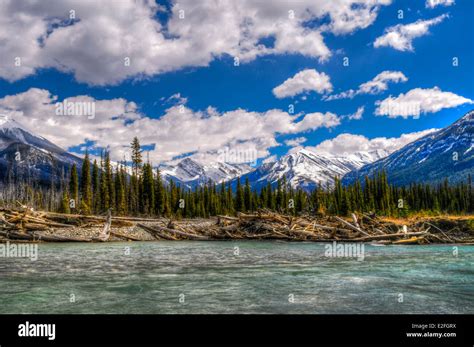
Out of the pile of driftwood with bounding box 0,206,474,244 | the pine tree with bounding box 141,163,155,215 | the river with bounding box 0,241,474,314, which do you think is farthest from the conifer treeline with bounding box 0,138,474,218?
the river with bounding box 0,241,474,314

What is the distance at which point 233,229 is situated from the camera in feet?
137

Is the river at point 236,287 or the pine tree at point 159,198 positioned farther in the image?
the pine tree at point 159,198

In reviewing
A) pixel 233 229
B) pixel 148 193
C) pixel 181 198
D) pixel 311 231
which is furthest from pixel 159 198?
pixel 311 231

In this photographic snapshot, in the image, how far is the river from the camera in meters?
9.62

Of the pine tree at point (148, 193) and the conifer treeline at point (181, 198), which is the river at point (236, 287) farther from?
the pine tree at point (148, 193)

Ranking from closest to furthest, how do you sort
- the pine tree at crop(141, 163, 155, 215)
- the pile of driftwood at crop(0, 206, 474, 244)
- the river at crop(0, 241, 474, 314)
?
the river at crop(0, 241, 474, 314) → the pile of driftwood at crop(0, 206, 474, 244) → the pine tree at crop(141, 163, 155, 215)

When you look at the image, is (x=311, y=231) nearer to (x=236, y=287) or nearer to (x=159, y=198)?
A: (x=236, y=287)

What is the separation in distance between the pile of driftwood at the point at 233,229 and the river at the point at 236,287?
16378 millimetres

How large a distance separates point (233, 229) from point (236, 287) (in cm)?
2956

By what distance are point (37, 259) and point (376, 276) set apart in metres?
17.3

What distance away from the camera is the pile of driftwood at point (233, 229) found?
3472cm

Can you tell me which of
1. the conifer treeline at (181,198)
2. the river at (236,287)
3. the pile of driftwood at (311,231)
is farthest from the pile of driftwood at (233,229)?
the conifer treeline at (181,198)

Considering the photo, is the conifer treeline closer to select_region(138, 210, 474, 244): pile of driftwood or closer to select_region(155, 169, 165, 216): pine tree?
select_region(155, 169, 165, 216): pine tree

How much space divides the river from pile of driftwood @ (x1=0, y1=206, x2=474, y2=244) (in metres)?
16.4
